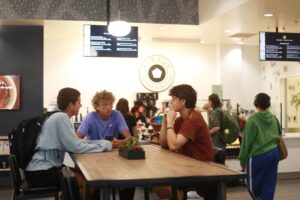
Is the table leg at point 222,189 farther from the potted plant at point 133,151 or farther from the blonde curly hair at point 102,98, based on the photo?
the blonde curly hair at point 102,98

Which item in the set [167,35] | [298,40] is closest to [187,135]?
[298,40]

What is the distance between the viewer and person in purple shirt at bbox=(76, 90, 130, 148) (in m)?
4.68

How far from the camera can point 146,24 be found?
7.85 meters

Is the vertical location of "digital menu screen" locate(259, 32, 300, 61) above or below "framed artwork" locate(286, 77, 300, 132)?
above

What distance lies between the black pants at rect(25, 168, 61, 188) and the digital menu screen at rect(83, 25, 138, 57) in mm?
4039

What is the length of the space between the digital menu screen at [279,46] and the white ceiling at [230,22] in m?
0.22

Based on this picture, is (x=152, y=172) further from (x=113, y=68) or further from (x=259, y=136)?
(x=113, y=68)

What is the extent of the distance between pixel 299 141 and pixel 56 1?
4.93 metres

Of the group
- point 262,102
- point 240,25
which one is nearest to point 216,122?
point 262,102

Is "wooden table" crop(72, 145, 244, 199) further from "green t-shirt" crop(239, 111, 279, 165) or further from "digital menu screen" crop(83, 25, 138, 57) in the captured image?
"digital menu screen" crop(83, 25, 138, 57)

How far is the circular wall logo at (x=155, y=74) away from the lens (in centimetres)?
1032

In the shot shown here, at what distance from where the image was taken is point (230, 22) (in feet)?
25.1

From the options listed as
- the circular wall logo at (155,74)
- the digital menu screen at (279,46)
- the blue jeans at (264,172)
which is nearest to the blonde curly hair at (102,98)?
the blue jeans at (264,172)

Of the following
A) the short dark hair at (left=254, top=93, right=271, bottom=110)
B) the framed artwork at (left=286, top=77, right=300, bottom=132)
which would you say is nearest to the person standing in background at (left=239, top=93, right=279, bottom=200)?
the short dark hair at (left=254, top=93, right=271, bottom=110)
